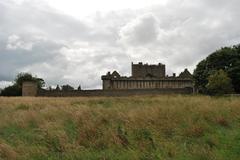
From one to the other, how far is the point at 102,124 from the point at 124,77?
86.9 metres

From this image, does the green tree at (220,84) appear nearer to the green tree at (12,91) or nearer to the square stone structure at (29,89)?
the square stone structure at (29,89)

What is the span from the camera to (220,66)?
5975 cm

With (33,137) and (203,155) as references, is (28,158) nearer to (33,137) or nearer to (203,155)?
(33,137)

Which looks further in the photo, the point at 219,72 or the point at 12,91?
the point at 12,91

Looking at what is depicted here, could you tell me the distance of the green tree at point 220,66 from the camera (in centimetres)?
5630

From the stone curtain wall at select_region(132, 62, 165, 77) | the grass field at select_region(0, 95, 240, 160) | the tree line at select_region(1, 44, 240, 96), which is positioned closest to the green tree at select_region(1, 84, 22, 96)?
the stone curtain wall at select_region(132, 62, 165, 77)

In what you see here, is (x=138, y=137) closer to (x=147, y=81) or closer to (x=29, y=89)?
(x=29, y=89)

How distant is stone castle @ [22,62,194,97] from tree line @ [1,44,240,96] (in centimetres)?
448

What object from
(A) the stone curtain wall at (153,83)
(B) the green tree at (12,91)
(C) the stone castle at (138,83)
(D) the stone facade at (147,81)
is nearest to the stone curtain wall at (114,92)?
(C) the stone castle at (138,83)

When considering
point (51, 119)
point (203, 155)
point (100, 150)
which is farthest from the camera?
point (51, 119)

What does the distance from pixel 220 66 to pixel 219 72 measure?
7.80 meters

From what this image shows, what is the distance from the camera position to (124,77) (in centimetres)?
9519

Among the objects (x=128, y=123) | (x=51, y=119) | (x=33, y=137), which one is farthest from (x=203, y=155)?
(x=51, y=119)

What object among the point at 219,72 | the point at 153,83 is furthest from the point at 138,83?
the point at 219,72
